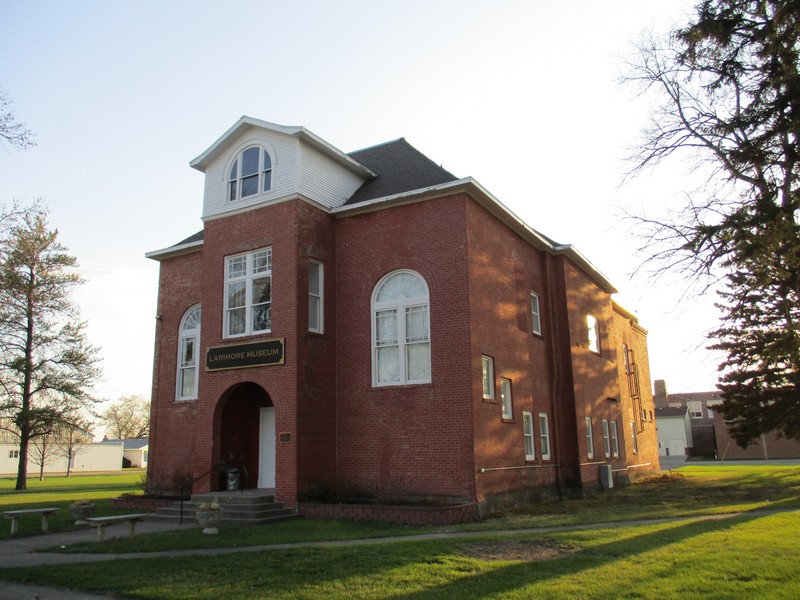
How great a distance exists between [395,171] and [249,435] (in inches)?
352

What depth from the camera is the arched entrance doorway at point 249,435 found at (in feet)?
60.1

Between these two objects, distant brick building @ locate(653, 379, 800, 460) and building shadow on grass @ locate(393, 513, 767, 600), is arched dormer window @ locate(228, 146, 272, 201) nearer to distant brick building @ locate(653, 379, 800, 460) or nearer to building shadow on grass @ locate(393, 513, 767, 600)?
building shadow on grass @ locate(393, 513, 767, 600)

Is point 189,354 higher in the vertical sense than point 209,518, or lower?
higher

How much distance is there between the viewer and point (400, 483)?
54.0 ft

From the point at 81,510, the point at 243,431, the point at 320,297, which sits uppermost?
the point at 320,297

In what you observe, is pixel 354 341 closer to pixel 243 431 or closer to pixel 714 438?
pixel 243 431

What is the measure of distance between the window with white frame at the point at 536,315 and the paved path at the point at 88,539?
345 inches

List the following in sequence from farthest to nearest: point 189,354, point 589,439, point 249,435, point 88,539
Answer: point 589,439 → point 189,354 → point 249,435 → point 88,539

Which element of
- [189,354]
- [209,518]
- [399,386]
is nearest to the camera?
[209,518]

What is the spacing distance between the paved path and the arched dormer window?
9072mm

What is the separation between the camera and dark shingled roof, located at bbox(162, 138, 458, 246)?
18.4 metres

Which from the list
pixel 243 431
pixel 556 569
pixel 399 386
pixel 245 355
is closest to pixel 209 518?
pixel 245 355

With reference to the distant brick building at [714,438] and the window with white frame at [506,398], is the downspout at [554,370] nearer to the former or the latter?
the window with white frame at [506,398]

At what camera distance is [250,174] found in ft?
61.8
